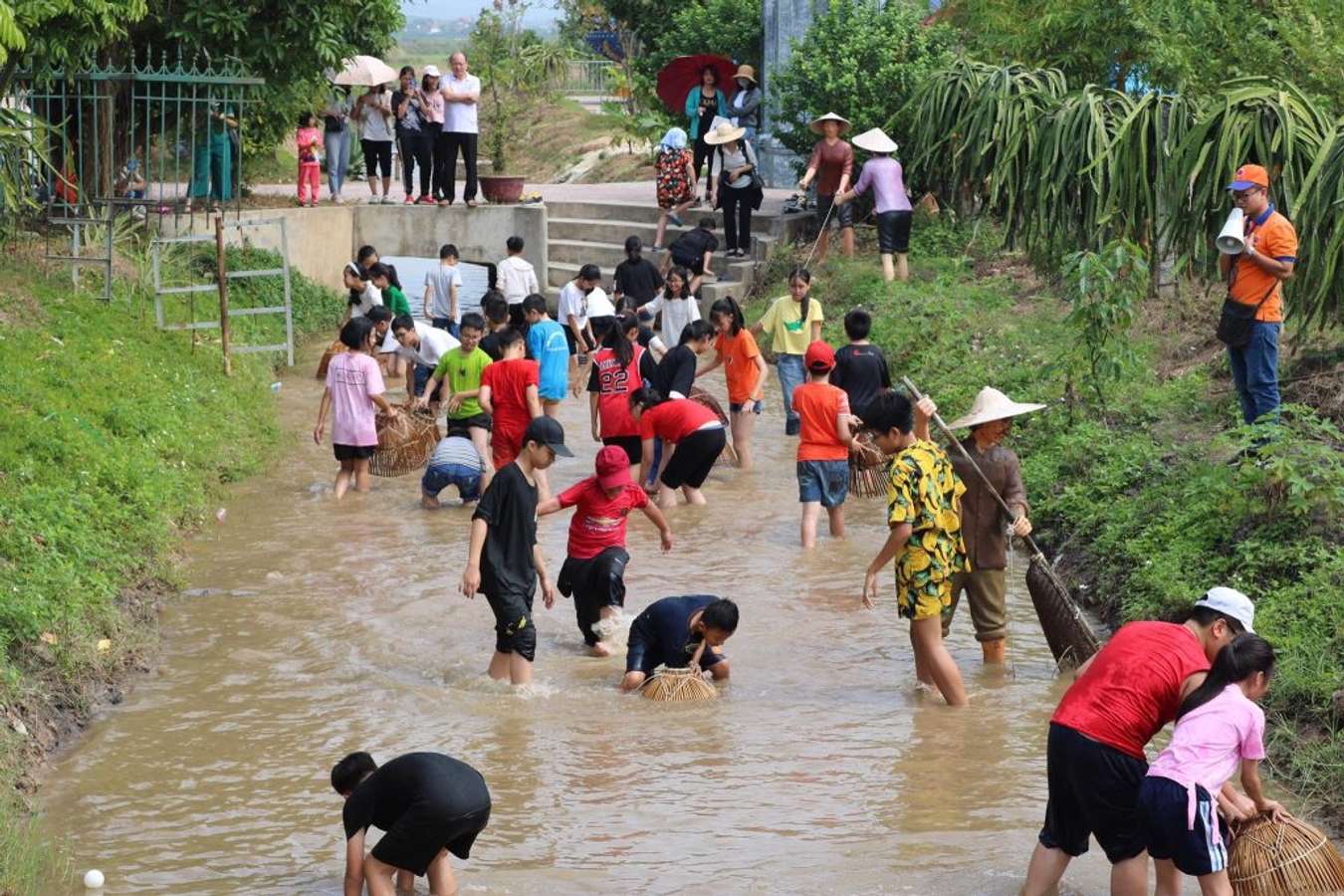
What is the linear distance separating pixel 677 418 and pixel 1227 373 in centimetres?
449

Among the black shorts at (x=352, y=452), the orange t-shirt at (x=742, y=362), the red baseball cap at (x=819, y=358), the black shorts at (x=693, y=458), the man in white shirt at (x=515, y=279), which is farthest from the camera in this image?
the man in white shirt at (x=515, y=279)

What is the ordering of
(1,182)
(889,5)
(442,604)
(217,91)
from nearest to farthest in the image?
(442,604) < (1,182) < (217,91) < (889,5)

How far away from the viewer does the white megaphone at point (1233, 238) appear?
436 inches

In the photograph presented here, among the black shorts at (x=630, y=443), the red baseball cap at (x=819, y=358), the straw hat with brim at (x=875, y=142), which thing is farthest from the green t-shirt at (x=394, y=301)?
the red baseball cap at (x=819, y=358)

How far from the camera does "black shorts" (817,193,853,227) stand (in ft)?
72.0

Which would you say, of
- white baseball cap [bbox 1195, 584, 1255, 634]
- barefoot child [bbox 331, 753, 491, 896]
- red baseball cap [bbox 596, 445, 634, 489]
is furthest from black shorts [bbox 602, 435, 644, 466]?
white baseball cap [bbox 1195, 584, 1255, 634]

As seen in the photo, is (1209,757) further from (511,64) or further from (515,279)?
(511,64)

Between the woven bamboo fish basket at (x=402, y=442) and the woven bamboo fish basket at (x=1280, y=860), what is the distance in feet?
29.4

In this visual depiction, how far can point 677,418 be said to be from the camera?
1278 cm

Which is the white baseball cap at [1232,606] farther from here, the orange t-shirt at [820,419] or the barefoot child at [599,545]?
the orange t-shirt at [820,419]

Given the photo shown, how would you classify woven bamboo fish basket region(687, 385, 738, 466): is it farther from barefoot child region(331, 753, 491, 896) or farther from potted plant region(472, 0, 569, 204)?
potted plant region(472, 0, 569, 204)

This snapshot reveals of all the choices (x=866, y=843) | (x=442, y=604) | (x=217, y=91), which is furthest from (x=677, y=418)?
(x=217, y=91)

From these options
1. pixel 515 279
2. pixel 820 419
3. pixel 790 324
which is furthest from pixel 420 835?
pixel 515 279

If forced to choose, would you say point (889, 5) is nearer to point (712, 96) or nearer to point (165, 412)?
point (712, 96)
